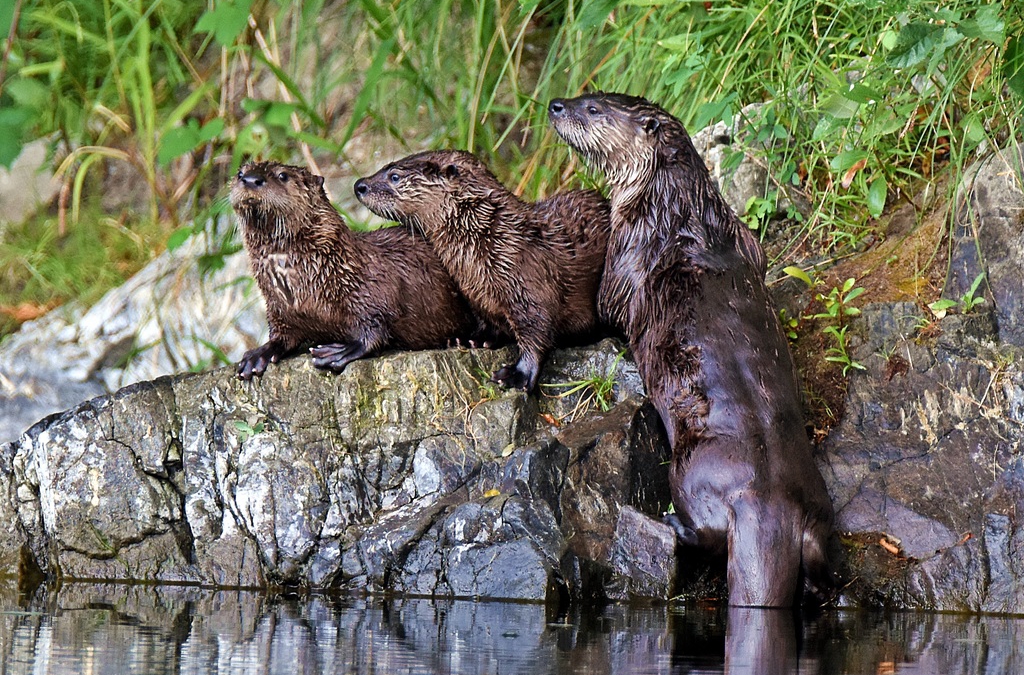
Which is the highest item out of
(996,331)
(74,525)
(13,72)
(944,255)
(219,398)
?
(13,72)

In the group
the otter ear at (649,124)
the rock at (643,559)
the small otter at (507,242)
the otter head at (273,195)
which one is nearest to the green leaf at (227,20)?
the otter head at (273,195)

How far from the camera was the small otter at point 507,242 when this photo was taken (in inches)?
148

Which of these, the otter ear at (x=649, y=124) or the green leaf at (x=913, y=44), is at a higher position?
the otter ear at (x=649, y=124)

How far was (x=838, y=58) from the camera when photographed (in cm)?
434

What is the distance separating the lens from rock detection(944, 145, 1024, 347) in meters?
3.64

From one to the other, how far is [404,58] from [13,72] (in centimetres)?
227

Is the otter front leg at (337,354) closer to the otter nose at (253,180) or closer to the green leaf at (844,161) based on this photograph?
the otter nose at (253,180)

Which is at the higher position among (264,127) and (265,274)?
(264,127)

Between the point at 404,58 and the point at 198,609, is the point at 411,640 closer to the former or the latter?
the point at 198,609

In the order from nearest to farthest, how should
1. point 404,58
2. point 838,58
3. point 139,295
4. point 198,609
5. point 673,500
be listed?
1. point 198,609
2. point 673,500
3. point 838,58
4. point 404,58
5. point 139,295

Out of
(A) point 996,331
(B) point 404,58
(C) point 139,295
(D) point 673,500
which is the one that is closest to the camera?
(D) point 673,500

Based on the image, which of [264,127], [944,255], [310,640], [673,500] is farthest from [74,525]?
[944,255]

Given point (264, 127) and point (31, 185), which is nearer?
point (264, 127)

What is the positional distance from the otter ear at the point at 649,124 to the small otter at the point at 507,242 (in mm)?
308
